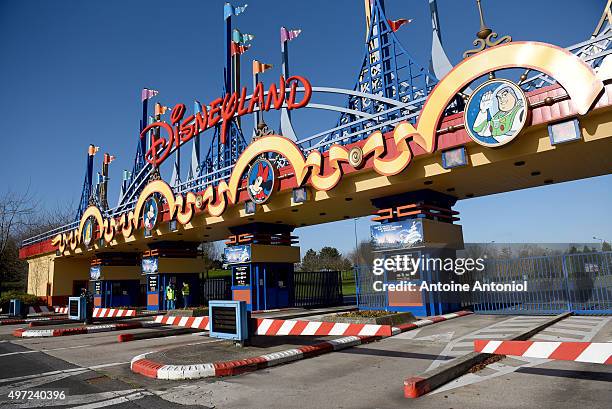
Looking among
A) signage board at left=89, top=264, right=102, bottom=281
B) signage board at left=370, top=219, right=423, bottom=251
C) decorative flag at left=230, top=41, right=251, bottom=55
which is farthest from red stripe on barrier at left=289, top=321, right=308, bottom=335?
signage board at left=89, top=264, right=102, bottom=281

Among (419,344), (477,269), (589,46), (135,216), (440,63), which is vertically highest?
(440,63)

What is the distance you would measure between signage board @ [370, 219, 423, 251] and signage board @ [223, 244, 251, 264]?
786cm

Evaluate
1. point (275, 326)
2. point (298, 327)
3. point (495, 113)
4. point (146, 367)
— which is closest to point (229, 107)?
point (495, 113)

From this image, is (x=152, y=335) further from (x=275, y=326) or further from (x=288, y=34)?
(x=288, y=34)

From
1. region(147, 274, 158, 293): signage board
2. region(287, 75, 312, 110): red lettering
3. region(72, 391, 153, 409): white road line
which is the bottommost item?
region(72, 391, 153, 409): white road line

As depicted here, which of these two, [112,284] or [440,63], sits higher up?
[440,63]

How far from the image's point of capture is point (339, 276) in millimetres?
26719

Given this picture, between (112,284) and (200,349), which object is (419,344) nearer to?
(200,349)

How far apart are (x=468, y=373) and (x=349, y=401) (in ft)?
8.09

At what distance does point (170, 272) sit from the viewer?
1056 inches

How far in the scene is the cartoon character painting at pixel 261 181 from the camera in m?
17.0

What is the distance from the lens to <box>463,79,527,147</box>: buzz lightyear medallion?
34.9ft

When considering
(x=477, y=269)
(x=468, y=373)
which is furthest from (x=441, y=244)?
(x=468, y=373)

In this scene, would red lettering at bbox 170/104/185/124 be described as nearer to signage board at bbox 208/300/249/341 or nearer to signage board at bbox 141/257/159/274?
signage board at bbox 141/257/159/274
